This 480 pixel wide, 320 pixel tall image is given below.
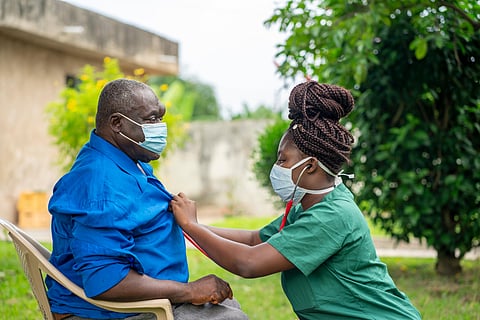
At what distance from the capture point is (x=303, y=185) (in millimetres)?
2902

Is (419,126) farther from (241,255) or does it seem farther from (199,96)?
(199,96)

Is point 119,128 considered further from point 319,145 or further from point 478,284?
point 478,284

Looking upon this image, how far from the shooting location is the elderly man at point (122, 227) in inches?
99.6

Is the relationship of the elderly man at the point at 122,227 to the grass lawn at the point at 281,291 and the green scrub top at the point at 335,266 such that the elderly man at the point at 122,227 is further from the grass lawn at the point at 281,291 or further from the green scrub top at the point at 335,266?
the grass lawn at the point at 281,291

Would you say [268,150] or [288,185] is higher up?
[288,185]

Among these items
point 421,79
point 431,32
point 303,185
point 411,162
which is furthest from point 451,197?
point 303,185

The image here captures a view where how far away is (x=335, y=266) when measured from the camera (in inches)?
109

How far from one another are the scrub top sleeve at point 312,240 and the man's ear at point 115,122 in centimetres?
78

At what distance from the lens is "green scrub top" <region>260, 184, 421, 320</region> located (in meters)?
2.71

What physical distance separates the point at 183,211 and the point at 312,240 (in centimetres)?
54

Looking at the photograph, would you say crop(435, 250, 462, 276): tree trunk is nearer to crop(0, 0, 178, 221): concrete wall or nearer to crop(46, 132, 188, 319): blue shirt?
crop(46, 132, 188, 319): blue shirt

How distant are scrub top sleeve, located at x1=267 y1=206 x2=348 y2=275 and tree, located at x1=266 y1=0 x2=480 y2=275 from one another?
333 cm

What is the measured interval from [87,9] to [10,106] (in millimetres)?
2343

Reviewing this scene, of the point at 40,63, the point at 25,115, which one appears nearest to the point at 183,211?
the point at 25,115
